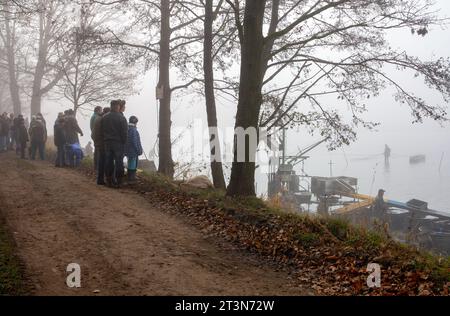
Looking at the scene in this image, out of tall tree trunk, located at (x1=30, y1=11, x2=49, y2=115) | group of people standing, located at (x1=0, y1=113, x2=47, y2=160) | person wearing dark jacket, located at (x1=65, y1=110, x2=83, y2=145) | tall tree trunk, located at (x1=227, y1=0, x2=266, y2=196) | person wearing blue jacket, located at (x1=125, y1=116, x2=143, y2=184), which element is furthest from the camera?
tall tree trunk, located at (x1=30, y1=11, x2=49, y2=115)

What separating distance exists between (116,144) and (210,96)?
3.01 metres

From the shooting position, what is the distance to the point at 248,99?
8.62 meters

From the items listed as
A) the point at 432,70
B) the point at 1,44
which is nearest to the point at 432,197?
the point at 432,70

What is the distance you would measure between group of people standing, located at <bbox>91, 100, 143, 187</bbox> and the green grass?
4700 mm

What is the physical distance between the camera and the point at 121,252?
19.3ft

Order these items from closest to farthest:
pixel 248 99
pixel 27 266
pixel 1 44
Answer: pixel 27 266 < pixel 248 99 < pixel 1 44

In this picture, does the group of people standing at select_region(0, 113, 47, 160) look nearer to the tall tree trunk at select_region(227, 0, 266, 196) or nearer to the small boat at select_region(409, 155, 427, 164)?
the tall tree trunk at select_region(227, 0, 266, 196)

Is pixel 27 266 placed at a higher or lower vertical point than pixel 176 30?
lower

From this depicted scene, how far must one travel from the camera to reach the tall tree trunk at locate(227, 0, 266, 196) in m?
8.48

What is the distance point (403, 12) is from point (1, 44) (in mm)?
31208

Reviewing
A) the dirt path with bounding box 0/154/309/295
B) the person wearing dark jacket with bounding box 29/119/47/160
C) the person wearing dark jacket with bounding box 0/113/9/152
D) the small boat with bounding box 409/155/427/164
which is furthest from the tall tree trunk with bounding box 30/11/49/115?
the small boat with bounding box 409/155/427/164

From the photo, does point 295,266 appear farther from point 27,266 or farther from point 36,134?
point 36,134

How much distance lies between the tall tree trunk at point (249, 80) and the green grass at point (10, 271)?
4565mm

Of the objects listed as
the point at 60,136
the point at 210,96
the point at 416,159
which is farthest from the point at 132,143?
the point at 416,159
